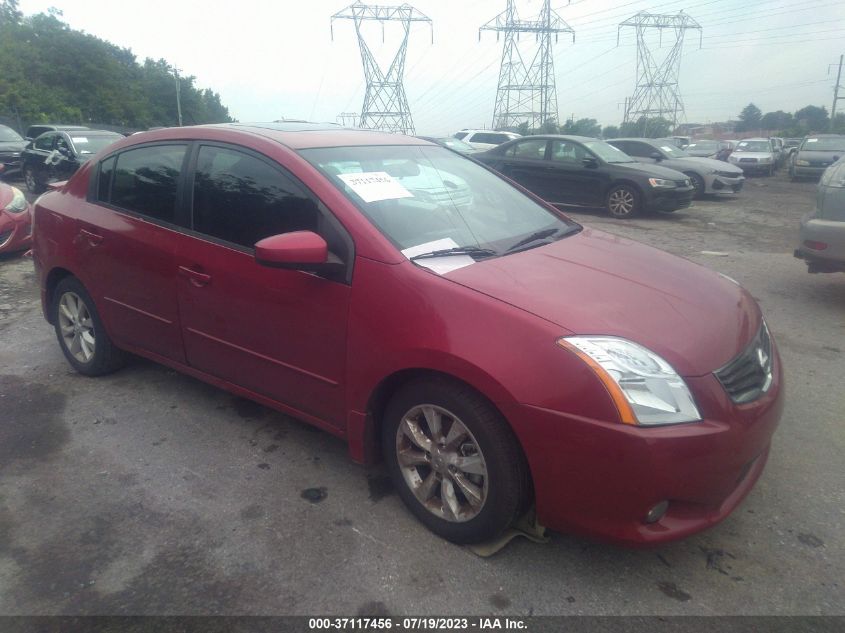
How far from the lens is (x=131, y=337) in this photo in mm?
3924

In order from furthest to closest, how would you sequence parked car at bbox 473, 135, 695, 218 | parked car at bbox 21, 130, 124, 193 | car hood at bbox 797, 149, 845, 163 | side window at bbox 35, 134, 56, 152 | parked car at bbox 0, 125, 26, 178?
1. car hood at bbox 797, 149, 845, 163
2. parked car at bbox 0, 125, 26, 178
3. side window at bbox 35, 134, 56, 152
4. parked car at bbox 21, 130, 124, 193
5. parked car at bbox 473, 135, 695, 218

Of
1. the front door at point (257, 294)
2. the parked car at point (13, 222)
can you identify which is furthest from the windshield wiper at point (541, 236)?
the parked car at point (13, 222)

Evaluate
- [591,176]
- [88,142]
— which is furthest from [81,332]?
[88,142]

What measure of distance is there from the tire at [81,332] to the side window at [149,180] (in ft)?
2.46

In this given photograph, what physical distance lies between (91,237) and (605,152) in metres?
10.6

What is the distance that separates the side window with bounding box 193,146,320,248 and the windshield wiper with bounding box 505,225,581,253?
966 millimetres

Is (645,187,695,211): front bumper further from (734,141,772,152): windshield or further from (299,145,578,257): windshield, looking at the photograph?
(734,141,772,152): windshield

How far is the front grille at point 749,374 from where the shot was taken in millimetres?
2387

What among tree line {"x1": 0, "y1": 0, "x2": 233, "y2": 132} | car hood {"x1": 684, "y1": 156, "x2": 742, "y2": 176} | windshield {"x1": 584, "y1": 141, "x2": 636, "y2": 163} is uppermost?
tree line {"x1": 0, "y1": 0, "x2": 233, "y2": 132}

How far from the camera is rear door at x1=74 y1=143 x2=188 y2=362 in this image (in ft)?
11.7

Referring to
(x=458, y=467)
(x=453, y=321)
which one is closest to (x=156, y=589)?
(x=458, y=467)

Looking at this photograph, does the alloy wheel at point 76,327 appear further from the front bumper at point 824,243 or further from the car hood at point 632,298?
the front bumper at point 824,243

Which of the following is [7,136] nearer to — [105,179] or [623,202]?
[623,202]

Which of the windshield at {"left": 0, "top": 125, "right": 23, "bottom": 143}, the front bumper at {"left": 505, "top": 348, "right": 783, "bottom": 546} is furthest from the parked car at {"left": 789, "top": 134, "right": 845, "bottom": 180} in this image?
the windshield at {"left": 0, "top": 125, "right": 23, "bottom": 143}
